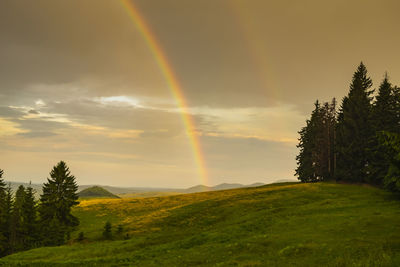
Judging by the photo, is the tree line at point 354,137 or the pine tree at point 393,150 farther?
the tree line at point 354,137

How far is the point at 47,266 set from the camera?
28438mm

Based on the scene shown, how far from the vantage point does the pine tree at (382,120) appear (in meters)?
53.9

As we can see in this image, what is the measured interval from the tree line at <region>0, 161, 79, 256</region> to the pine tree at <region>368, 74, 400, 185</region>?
56652 millimetres

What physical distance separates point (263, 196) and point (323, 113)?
31.6 meters

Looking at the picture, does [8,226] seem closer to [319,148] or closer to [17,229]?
[17,229]

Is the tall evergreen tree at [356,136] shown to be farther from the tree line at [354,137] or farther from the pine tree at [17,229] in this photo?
the pine tree at [17,229]

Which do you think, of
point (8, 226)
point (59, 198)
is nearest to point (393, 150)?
point (59, 198)

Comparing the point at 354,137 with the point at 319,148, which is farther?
the point at 319,148

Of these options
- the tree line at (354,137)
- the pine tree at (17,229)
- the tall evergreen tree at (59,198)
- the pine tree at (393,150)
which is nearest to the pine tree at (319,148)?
the tree line at (354,137)

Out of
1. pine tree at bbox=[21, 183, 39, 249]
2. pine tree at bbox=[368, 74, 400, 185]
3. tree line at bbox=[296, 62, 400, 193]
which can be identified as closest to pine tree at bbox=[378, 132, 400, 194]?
tree line at bbox=[296, 62, 400, 193]

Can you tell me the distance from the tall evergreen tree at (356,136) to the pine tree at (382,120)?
1.76m

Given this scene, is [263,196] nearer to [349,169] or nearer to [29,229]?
[349,169]

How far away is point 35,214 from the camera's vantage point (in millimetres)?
61312

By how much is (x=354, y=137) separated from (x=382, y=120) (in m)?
7.12
